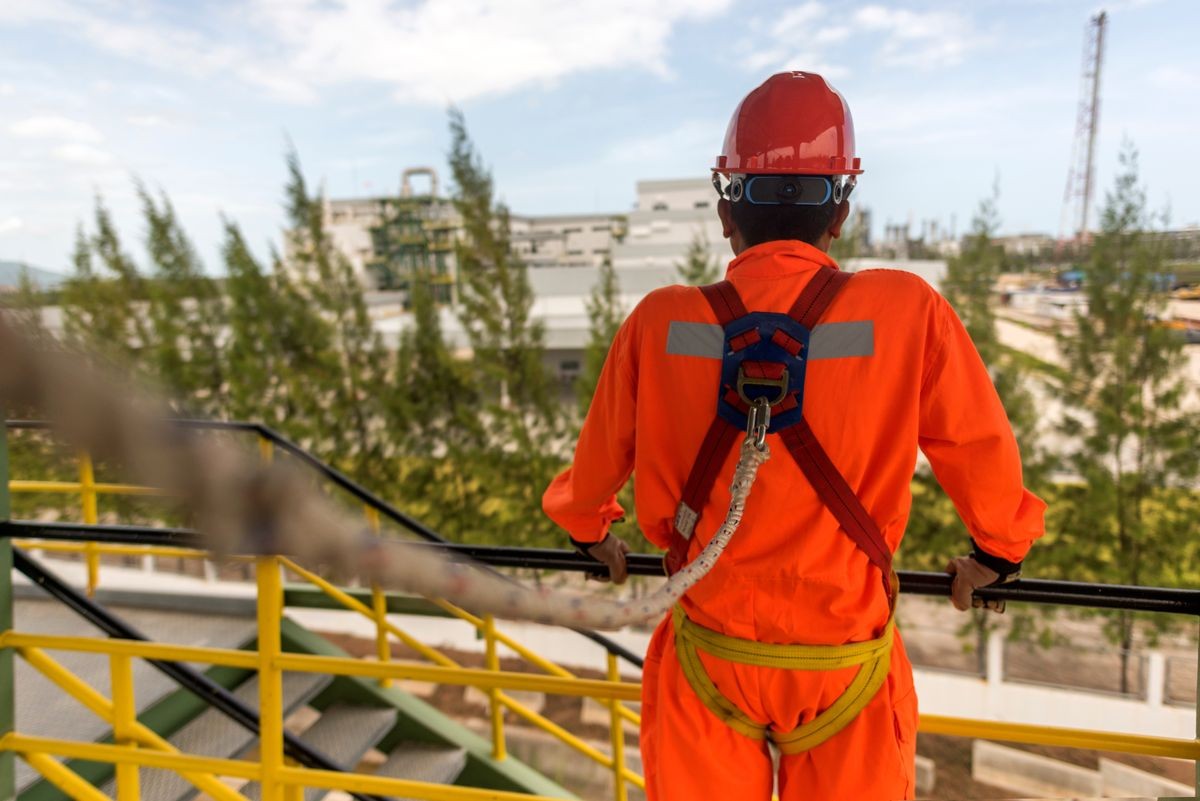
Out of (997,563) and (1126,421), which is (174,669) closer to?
(997,563)

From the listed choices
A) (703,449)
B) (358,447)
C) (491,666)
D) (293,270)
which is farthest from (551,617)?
(293,270)

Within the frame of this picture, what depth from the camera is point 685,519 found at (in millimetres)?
1202

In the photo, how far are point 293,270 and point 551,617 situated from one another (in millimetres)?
12072

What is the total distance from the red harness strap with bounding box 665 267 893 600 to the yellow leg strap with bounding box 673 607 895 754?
0.12 meters

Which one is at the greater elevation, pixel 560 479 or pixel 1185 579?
pixel 560 479

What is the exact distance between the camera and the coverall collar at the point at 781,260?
1.15 m

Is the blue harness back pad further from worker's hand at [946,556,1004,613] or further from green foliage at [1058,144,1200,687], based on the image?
green foliage at [1058,144,1200,687]

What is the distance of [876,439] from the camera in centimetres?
111

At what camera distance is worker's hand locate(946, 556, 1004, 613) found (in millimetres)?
1306

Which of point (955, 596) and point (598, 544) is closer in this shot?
point (955, 596)

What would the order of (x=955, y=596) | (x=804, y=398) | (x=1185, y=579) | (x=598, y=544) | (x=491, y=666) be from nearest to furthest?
(x=804, y=398) → (x=955, y=596) → (x=598, y=544) → (x=491, y=666) → (x=1185, y=579)

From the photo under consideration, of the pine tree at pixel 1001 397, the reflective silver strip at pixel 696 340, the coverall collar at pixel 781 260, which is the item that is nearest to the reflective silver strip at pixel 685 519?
the reflective silver strip at pixel 696 340

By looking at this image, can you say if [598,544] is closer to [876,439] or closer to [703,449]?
[703,449]

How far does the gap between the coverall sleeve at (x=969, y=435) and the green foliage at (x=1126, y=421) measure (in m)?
9.27
